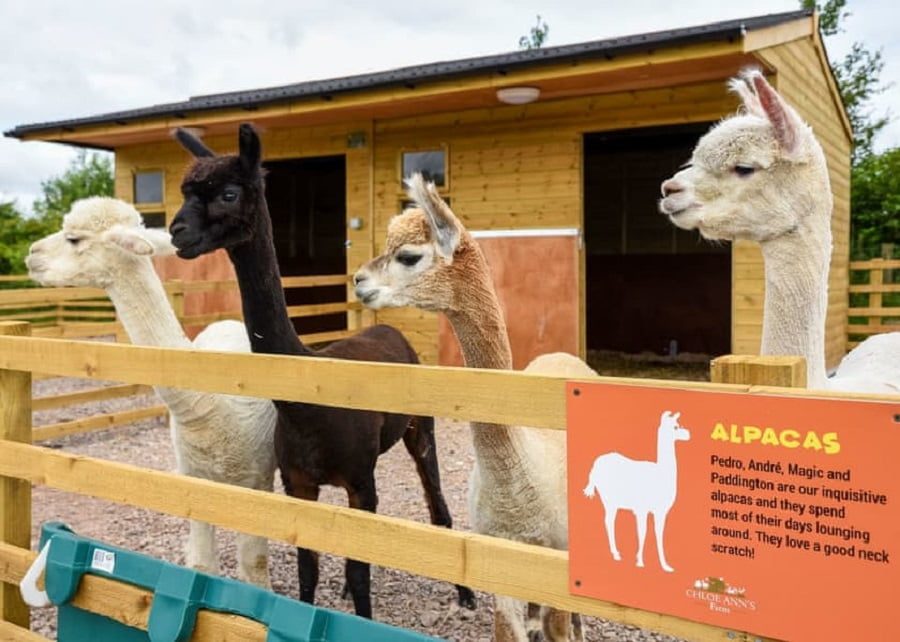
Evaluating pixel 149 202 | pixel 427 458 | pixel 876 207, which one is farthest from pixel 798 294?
pixel 876 207

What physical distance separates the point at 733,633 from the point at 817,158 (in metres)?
1.82

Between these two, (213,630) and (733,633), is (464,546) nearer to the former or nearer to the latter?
(733,633)

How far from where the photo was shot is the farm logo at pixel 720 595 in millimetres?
1409

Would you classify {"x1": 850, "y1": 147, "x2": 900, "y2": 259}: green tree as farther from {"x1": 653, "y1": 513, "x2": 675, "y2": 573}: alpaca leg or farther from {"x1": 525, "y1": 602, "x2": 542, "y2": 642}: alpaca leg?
{"x1": 653, "y1": 513, "x2": 675, "y2": 573}: alpaca leg

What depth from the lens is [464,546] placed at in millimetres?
1789

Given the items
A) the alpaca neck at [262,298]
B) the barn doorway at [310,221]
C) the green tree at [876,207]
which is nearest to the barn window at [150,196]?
the barn doorway at [310,221]

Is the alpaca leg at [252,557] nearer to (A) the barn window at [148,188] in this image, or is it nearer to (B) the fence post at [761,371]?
(B) the fence post at [761,371]

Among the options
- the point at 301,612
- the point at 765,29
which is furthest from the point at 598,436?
the point at 765,29

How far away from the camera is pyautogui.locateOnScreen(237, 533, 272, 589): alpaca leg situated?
3365 millimetres

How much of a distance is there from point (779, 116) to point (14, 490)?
3013mm

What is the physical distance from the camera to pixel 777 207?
2.62 metres

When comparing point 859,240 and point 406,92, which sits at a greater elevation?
point 406,92

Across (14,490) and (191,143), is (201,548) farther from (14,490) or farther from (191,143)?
(191,143)

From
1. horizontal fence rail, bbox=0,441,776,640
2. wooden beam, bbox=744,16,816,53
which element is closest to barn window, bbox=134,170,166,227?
wooden beam, bbox=744,16,816,53
